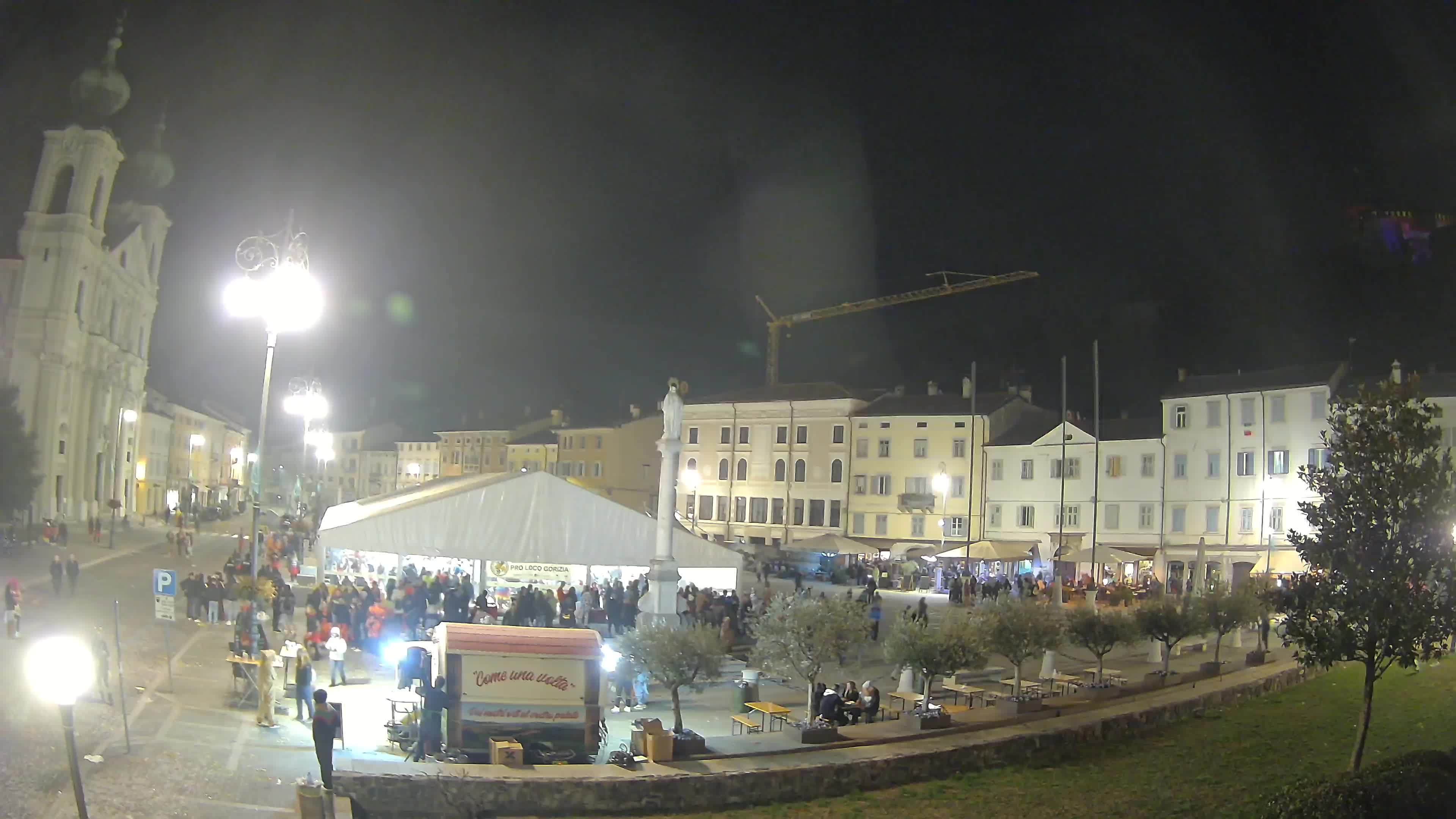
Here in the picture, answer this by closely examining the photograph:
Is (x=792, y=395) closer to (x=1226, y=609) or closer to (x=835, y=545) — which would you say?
(x=835, y=545)

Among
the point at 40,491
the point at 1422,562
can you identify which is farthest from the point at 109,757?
the point at 40,491

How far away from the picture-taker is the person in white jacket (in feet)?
54.0

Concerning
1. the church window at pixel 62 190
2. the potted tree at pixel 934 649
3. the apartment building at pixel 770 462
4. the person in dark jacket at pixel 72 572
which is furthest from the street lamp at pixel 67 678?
the church window at pixel 62 190

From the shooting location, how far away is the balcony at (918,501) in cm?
5697

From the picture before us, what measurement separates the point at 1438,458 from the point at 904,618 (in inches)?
290

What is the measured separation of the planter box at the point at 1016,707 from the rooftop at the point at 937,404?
133ft

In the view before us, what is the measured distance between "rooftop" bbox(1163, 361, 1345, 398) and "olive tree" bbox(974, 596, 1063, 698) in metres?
30.8

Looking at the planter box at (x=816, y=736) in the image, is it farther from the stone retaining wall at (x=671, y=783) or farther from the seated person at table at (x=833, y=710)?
the seated person at table at (x=833, y=710)

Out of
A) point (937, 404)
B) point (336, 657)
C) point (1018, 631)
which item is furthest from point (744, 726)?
point (937, 404)

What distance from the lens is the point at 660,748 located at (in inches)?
469

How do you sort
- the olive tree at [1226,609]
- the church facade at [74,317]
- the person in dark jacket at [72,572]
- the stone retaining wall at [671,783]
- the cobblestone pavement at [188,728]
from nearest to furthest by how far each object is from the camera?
the stone retaining wall at [671,783] < the cobblestone pavement at [188,728] < the olive tree at [1226,609] < the person in dark jacket at [72,572] < the church facade at [74,317]

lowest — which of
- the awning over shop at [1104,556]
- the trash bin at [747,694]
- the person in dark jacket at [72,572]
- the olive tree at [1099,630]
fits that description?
the trash bin at [747,694]

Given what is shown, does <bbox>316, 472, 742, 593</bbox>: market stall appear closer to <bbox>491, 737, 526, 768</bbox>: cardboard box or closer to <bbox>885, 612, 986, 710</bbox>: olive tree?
<bbox>885, 612, 986, 710</bbox>: olive tree

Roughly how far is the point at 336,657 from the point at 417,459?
91326mm
